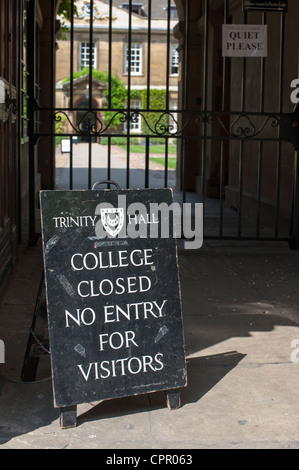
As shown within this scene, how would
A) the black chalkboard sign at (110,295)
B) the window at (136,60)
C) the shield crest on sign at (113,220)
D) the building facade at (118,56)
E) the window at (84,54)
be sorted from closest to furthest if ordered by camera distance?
the black chalkboard sign at (110,295)
the shield crest on sign at (113,220)
the building facade at (118,56)
the window at (84,54)
the window at (136,60)

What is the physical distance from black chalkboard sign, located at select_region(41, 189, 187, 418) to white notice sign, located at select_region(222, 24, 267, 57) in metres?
4.19

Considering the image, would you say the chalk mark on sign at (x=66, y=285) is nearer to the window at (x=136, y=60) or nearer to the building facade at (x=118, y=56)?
the building facade at (x=118, y=56)

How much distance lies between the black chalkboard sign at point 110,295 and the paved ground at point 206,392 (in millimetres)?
166

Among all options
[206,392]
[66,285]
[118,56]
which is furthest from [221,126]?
[118,56]

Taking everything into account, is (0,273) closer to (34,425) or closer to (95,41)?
(34,425)

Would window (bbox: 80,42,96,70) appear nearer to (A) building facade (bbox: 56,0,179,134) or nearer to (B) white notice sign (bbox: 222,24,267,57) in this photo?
(A) building facade (bbox: 56,0,179,134)

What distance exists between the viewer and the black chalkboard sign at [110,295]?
316 centimetres

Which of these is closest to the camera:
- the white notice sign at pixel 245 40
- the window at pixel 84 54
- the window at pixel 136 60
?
the white notice sign at pixel 245 40

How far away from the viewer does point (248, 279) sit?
6238mm

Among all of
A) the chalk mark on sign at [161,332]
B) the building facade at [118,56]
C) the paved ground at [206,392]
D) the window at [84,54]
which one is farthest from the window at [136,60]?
the chalk mark on sign at [161,332]

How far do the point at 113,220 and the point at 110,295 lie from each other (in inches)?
14.3

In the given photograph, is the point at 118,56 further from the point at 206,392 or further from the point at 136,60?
the point at 206,392

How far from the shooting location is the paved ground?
118 inches
